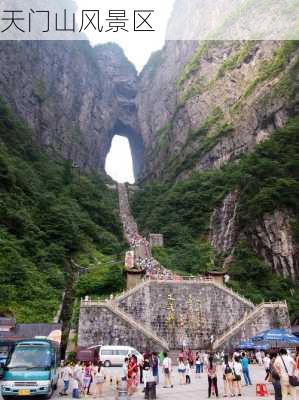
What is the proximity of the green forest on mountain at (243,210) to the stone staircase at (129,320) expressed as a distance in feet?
36.5

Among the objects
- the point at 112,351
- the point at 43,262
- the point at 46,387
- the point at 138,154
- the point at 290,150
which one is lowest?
the point at 46,387

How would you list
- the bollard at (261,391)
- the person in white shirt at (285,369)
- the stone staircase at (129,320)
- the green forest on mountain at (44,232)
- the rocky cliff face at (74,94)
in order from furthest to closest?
the rocky cliff face at (74,94)
the green forest on mountain at (44,232)
the stone staircase at (129,320)
the bollard at (261,391)
the person in white shirt at (285,369)

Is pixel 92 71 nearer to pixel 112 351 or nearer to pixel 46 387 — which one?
pixel 112 351

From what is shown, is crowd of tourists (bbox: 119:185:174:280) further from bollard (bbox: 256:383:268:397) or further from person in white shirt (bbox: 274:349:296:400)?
person in white shirt (bbox: 274:349:296:400)

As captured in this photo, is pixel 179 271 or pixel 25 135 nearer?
pixel 179 271

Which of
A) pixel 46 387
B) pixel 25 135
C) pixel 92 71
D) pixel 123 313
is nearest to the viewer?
pixel 46 387

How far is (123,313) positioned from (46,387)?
16.1 m

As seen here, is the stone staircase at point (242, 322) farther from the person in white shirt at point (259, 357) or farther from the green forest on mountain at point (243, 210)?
the green forest on mountain at point (243, 210)

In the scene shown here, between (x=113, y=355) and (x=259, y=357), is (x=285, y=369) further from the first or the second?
(x=259, y=357)

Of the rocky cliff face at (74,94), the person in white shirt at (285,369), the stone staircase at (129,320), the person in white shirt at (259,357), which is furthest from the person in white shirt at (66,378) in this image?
the rocky cliff face at (74,94)

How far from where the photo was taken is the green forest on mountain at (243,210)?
39250 millimetres

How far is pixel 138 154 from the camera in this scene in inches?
4336

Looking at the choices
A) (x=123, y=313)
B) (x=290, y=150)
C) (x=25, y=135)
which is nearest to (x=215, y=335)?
(x=123, y=313)

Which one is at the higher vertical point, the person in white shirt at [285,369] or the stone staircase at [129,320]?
the stone staircase at [129,320]
